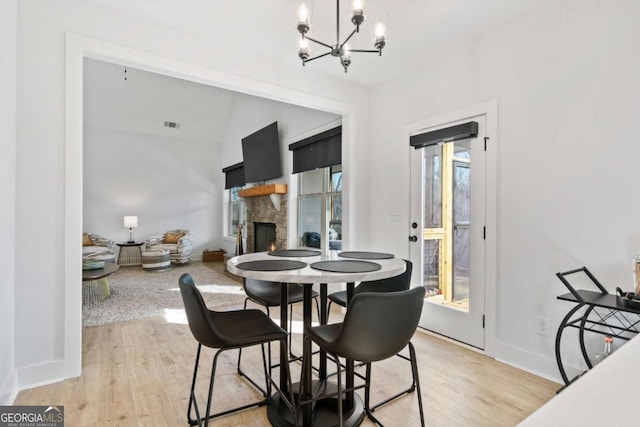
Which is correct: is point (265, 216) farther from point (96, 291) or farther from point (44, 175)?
point (44, 175)

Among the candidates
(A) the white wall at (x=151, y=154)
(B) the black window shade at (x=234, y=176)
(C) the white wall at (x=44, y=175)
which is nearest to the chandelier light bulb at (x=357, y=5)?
(C) the white wall at (x=44, y=175)

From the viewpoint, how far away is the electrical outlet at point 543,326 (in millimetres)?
2289

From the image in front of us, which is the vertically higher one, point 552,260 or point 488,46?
point 488,46

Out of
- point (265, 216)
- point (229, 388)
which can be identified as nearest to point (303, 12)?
point (229, 388)

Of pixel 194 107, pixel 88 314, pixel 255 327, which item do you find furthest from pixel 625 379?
pixel 194 107

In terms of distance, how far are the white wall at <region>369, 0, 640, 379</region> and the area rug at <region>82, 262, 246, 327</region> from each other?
10.2 feet

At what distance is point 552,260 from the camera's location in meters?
2.27

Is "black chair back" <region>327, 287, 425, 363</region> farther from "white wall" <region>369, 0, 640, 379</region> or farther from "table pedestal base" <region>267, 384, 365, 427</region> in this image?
"white wall" <region>369, 0, 640, 379</region>

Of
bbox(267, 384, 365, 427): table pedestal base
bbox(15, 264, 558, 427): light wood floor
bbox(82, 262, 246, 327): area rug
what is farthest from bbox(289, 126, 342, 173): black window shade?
bbox(267, 384, 365, 427): table pedestal base

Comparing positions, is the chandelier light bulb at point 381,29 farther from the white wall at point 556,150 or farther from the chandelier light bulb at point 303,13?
the white wall at point 556,150

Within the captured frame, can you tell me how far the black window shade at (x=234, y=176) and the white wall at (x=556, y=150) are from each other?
5249 millimetres

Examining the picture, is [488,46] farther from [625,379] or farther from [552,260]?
[625,379]

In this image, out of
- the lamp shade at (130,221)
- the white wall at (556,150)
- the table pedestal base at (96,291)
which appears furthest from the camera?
the lamp shade at (130,221)

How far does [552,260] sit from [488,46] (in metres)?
1.73
